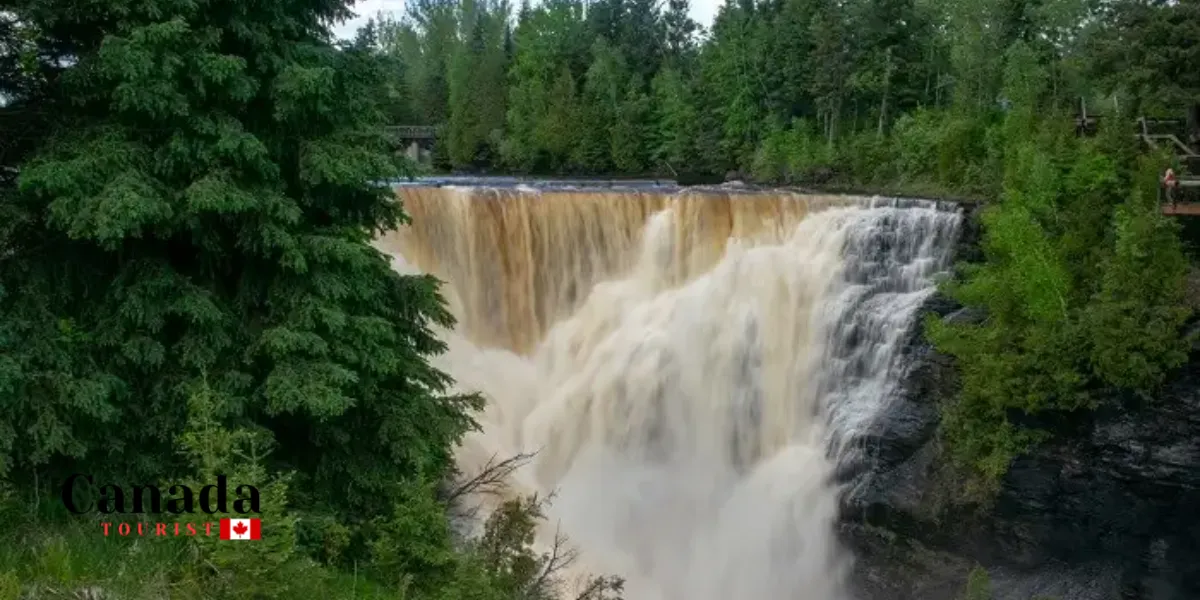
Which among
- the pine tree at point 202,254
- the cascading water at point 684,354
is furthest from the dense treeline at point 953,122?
the cascading water at point 684,354

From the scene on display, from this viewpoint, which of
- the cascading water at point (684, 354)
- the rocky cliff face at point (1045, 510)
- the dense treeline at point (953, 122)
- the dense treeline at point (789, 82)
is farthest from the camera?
the dense treeline at point (789, 82)

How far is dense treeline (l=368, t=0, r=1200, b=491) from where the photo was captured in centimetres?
1456

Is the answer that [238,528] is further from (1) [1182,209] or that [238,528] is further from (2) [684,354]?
(1) [1182,209]

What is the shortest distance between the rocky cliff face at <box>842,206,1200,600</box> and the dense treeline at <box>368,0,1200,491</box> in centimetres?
53

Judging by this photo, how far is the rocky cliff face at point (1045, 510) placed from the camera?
46.0 ft

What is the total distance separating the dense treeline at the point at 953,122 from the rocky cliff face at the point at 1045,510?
0.53m

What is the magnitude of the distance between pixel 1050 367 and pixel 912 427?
256 cm

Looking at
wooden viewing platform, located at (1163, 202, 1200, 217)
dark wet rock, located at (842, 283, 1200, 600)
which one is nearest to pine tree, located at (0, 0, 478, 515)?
dark wet rock, located at (842, 283, 1200, 600)

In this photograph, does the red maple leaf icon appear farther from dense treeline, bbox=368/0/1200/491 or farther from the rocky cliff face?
the rocky cliff face

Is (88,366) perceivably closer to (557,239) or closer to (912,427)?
(912,427)

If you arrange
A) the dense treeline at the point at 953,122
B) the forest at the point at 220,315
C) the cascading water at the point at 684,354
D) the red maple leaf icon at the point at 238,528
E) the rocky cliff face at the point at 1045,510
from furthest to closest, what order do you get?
the cascading water at the point at 684,354
the dense treeline at the point at 953,122
the rocky cliff face at the point at 1045,510
the forest at the point at 220,315
the red maple leaf icon at the point at 238,528

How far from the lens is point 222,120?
261 inches

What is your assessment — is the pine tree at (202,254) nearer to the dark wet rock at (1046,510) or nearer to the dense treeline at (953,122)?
the dense treeline at (953,122)

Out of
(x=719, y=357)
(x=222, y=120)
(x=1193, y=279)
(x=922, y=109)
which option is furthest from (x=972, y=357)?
(x=922, y=109)
